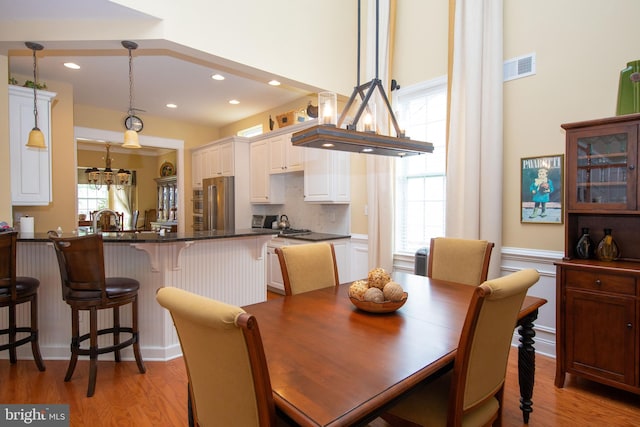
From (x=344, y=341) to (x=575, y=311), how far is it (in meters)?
1.91

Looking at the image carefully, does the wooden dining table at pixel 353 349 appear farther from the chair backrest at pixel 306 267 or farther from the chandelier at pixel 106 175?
the chandelier at pixel 106 175

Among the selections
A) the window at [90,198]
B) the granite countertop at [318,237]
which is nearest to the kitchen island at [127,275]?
the granite countertop at [318,237]

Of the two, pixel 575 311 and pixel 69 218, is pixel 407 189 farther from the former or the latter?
pixel 69 218

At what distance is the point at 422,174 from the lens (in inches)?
152

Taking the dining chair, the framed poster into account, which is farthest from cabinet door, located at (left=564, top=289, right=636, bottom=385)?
the dining chair

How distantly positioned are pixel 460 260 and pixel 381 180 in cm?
164

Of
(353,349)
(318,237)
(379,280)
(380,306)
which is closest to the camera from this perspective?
(353,349)

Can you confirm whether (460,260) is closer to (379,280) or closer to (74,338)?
(379,280)

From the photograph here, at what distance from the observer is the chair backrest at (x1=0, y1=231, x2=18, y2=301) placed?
95.3 inches

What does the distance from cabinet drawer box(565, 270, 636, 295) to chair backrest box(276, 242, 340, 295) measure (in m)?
1.62

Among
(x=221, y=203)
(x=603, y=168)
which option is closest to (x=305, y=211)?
(x=221, y=203)

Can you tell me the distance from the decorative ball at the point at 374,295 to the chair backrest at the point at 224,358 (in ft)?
2.79

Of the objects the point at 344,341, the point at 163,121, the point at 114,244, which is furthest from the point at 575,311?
the point at 163,121

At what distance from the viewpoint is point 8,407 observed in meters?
2.21
